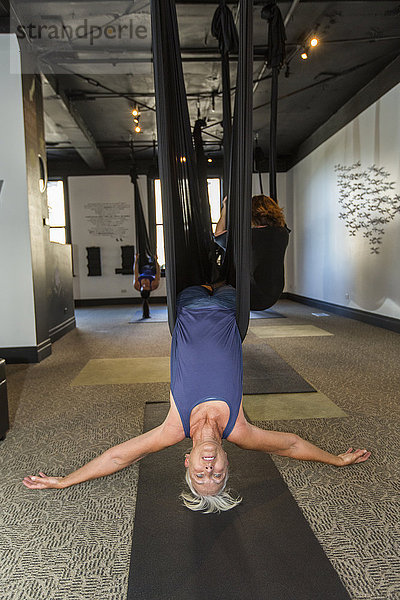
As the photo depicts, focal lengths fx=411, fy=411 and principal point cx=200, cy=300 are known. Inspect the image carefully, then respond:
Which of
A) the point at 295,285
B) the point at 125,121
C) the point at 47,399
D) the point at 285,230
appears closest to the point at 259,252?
the point at 285,230

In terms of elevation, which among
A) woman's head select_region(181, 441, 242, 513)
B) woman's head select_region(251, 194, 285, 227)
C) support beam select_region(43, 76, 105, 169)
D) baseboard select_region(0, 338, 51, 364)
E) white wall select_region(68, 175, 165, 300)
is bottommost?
baseboard select_region(0, 338, 51, 364)

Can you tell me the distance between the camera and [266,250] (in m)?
2.61

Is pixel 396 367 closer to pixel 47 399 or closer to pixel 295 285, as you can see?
pixel 47 399

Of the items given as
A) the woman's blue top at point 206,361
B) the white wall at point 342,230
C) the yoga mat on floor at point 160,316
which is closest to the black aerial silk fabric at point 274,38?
the woman's blue top at point 206,361

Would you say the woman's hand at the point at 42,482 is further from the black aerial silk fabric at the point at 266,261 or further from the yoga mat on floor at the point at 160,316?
the yoga mat on floor at the point at 160,316

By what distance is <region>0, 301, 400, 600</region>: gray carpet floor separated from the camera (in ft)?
4.01

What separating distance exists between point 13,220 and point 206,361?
117 inches

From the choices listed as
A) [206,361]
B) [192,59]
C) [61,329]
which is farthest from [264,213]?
[61,329]

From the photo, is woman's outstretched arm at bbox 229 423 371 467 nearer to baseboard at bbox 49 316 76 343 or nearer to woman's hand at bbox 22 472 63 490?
woman's hand at bbox 22 472 63 490

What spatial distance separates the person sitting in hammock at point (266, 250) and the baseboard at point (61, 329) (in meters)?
3.14

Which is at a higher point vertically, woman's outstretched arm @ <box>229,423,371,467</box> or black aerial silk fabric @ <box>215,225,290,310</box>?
black aerial silk fabric @ <box>215,225,290,310</box>

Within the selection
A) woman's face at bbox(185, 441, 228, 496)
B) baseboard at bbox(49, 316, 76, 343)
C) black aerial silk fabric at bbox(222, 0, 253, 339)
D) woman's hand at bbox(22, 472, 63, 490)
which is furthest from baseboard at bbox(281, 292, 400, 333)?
woman's hand at bbox(22, 472, 63, 490)

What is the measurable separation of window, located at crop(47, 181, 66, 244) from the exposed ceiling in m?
1.92

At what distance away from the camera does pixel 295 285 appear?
9180mm
